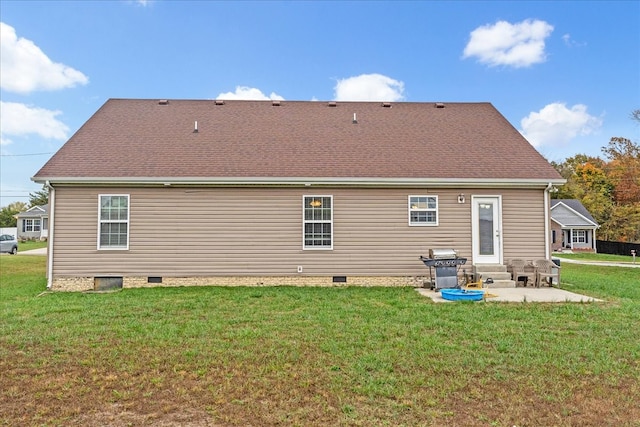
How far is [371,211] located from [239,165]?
Result: 366 cm

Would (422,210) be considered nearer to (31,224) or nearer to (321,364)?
(321,364)

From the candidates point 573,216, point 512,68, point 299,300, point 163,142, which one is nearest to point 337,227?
point 299,300

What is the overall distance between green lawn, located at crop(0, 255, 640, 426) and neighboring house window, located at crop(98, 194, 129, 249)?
8.30 ft

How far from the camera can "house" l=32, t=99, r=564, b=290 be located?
987 cm

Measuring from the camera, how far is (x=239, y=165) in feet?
33.8

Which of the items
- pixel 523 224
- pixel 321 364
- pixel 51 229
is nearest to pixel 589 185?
pixel 523 224

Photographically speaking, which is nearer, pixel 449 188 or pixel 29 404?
pixel 29 404

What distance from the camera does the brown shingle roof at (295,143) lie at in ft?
33.2

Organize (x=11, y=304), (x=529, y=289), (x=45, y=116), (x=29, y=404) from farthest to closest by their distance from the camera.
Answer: (x=45, y=116)
(x=529, y=289)
(x=11, y=304)
(x=29, y=404)

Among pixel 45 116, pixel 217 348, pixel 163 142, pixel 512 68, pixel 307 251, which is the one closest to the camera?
pixel 217 348

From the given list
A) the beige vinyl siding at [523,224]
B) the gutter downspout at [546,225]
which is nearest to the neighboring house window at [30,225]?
the beige vinyl siding at [523,224]

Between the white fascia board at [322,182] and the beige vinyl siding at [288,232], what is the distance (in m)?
0.20

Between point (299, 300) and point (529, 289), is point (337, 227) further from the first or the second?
point (529, 289)

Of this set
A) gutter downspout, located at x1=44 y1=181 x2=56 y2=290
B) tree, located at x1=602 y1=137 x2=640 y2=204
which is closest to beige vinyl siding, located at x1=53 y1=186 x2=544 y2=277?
gutter downspout, located at x1=44 y1=181 x2=56 y2=290
